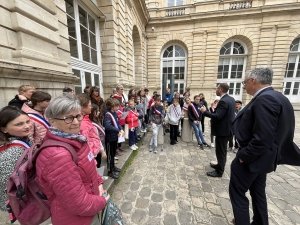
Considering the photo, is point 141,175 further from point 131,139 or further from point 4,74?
point 4,74

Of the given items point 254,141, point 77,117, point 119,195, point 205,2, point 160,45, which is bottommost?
point 119,195

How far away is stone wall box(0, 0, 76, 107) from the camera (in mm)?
2617

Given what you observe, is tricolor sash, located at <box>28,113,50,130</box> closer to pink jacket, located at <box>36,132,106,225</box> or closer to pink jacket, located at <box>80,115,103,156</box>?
pink jacket, located at <box>80,115,103,156</box>

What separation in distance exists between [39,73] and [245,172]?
4.31 meters

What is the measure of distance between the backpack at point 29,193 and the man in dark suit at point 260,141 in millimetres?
1882

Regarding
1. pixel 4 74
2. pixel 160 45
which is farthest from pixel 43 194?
pixel 160 45

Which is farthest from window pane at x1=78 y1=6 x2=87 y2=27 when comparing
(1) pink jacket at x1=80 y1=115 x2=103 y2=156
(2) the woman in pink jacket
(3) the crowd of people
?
(2) the woman in pink jacket

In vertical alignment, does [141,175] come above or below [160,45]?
below

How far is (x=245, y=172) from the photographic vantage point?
5.68 feet

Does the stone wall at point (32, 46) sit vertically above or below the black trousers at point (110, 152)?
above

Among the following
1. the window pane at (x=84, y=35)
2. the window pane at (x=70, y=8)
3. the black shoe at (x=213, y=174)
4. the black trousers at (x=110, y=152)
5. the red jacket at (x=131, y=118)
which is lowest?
the black shoe at (x=213, y=174)

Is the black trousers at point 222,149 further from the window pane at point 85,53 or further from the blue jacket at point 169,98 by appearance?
Answer: the window pane at point 85,53

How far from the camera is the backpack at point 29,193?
934mm

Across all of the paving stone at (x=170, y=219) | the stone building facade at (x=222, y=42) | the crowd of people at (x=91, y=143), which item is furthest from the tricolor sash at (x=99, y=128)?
the stone building facade at (x=222, y=42)
